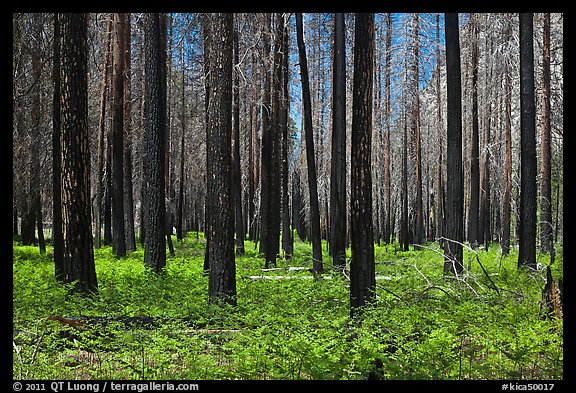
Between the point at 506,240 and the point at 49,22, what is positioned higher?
the point at 49,22

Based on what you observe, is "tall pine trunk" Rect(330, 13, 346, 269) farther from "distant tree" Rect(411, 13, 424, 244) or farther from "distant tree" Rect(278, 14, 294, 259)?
"distant tree" Rect(411, 13, 424, 244)

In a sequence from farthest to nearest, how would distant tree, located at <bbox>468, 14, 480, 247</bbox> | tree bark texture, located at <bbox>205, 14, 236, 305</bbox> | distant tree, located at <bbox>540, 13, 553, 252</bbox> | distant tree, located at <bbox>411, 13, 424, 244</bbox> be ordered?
distant tree, located at <bbox>411, 13, 424, 244</bbox> → distant tree, located at <bbox>468, 14, 480, 247</bbox> → distant tree, located at <bbox>540, 13, 553, 252</bbox> → tree bark texture, located at <bbox>205, 14, 236, 305</bbox>

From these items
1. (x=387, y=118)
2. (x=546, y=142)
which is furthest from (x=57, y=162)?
(x=387, y=118)

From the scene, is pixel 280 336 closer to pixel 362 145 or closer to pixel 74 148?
pixel 362 145

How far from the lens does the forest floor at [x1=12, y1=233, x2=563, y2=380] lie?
5.87m

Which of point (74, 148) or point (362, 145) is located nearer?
point (362, 145)

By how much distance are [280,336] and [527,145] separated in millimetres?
9705

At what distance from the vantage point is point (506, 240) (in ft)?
63.5

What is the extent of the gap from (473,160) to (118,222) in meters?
12.3

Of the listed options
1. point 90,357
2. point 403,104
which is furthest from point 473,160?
point 90,357

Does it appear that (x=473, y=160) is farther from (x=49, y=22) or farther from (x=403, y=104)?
(x=49, y=22)

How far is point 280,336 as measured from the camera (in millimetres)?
6637

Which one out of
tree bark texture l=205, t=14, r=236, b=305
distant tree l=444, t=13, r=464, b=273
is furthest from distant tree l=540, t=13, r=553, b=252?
tree bark texture l=205, t=14, r=236, b=305

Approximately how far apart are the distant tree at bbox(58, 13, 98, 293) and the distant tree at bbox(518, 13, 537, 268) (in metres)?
10.3
